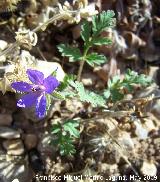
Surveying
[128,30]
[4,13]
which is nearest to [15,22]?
[4,13]

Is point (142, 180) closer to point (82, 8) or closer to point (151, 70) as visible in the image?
point (151, 70)

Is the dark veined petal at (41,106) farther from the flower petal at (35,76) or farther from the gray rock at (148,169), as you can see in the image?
the gray rock at (148,169)

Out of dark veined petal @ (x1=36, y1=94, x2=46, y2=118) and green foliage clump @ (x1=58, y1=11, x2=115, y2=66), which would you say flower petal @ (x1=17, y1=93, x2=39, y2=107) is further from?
green foliage clump @ (x1=58, y1=11, x2=115, y2=66)

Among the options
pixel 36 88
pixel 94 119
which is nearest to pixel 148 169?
pixel 94 119

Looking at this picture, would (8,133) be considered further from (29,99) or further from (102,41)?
(102,41)

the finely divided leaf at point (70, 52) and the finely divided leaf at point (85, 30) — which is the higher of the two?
the finely divided leaf at point (85, 30)

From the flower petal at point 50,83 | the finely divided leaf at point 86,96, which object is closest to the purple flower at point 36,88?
the flower petal at point 50,83

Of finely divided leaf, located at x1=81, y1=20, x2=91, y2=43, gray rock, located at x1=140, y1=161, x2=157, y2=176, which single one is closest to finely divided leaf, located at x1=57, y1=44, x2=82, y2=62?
finely divided leaf, located at x1=81, y1=20, x2=91, y2=43
